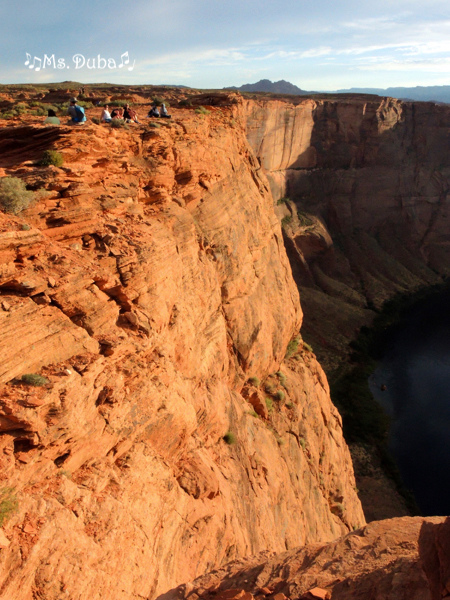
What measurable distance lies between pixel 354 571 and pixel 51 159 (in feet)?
33.1

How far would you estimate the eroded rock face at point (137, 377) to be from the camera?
6.77m

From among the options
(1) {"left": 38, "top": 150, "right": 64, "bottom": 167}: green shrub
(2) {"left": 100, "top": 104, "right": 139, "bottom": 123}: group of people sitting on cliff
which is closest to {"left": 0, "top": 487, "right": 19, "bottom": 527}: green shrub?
(1) {"left": 38, "top": 150, "right": 64, "bottom": 167}: green shrub

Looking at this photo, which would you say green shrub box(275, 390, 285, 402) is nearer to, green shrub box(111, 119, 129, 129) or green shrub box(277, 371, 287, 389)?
green shrub box(277, 371, 287, 389)

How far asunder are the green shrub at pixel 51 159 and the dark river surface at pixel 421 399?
2515 centimetres

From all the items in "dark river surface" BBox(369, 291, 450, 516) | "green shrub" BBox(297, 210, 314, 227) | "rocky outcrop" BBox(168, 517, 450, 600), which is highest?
"rocky outcrop" BBox(168, 517, 450, 600)

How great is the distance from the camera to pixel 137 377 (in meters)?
8.77

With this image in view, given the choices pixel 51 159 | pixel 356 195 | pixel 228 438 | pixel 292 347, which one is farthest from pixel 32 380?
pixel 356 195

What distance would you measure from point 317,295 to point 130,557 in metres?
39.2

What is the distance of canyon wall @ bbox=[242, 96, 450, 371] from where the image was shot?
47.2 meters

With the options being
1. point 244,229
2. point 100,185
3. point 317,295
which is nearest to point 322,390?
point 244,229

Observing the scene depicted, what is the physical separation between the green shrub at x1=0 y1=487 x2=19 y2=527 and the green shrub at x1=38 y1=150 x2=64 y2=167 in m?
6.90

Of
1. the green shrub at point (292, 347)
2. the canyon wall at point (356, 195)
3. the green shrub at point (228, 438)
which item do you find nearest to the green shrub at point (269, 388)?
the green shrub at point (292, 347)

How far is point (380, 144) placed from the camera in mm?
56500

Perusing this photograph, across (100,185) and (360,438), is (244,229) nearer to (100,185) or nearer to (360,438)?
(100,185)
